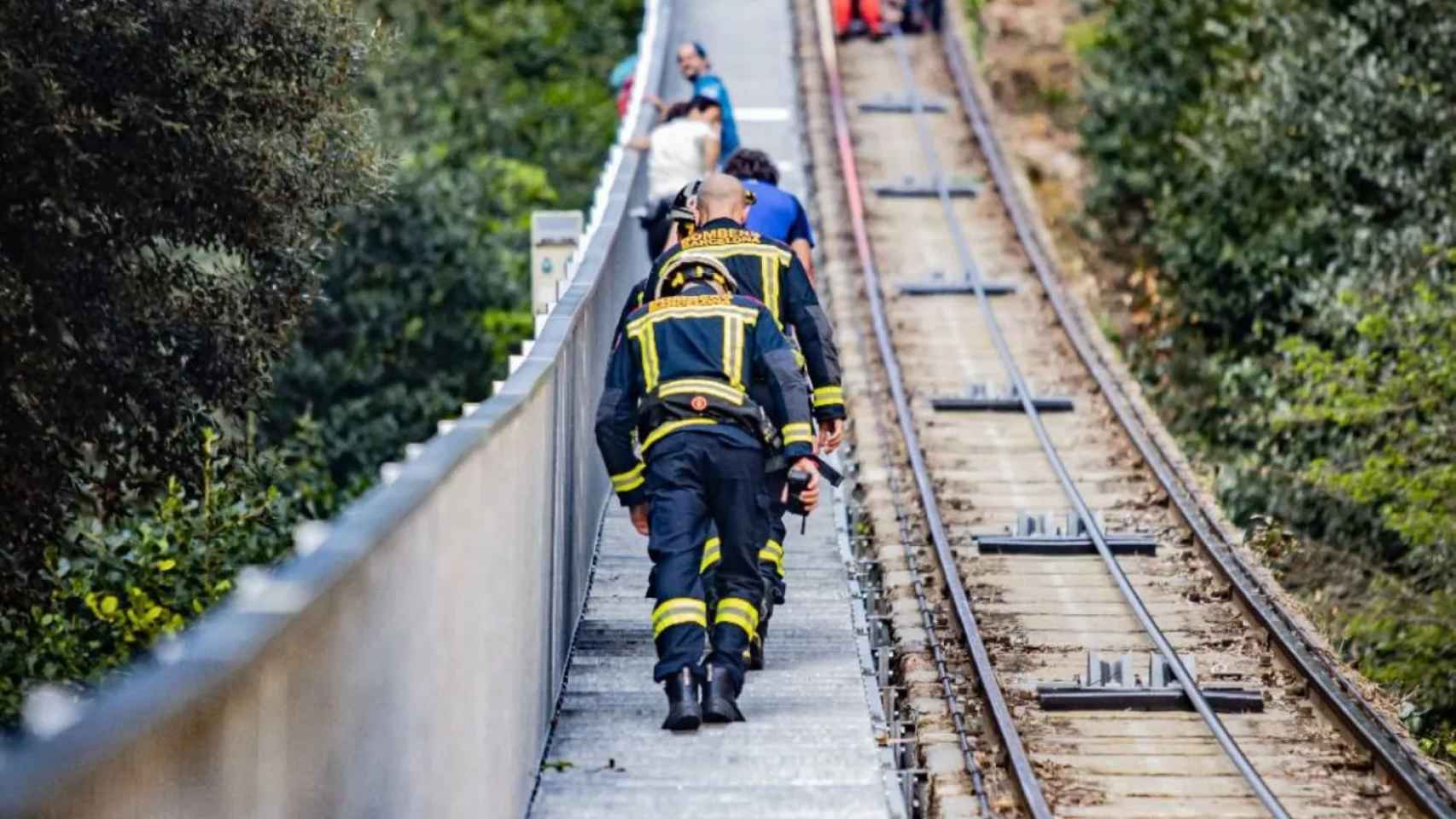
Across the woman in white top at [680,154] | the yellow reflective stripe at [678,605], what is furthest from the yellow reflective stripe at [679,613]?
the woman in white top at [680,154]

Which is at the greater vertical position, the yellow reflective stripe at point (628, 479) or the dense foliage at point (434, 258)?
the yellow reflective stripe at point (628, 479)

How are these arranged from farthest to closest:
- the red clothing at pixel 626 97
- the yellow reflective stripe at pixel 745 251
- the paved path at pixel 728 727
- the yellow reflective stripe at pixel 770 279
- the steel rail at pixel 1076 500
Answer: the red clothing at pixel 626 97 < the steel rail at pixel 1076 500 < the yellow reflective stripe at pixel 770 279 < the yellow reflective stripe at pixel 745 251 < the paved path at pixel 728 727

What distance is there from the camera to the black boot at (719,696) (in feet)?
27.6

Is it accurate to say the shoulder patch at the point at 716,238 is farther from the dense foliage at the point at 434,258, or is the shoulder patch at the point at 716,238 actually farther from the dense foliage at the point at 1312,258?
the dense foliage at the point at 434,258

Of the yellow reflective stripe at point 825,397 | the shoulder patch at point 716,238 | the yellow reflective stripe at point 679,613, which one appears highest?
the shoulder patch at point 716,238

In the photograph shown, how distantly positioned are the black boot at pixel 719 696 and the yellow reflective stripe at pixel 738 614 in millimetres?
184

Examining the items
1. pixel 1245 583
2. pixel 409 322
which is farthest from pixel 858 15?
pixel 1245 583

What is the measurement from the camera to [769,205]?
11445 mm

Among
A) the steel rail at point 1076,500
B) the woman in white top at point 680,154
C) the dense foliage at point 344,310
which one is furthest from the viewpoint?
the woman in white top at point 680,154

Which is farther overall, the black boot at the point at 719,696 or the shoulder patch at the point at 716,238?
the shoulder patch at the point at 716,238

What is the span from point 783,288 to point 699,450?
1.34 metres

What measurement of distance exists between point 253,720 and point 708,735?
4.71 m

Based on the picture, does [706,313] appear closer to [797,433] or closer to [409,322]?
[797,433]

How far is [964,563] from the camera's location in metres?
13.4
